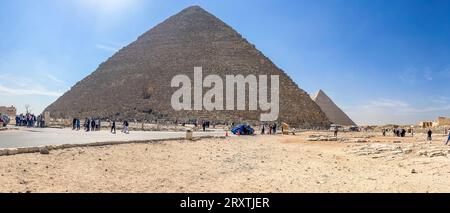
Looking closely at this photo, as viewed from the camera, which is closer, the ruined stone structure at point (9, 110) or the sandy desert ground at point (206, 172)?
the sandy desert ground at point (206, 172)

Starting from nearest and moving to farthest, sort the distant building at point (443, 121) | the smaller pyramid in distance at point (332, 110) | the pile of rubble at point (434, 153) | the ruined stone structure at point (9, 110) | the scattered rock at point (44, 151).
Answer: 1. the scattered rock at point (44, 151)
2. the pile of rubble at point (434, 153)
3. the ruined stone structure at point (9, 110)
4. the distant building at point (443, 121)
5. the smaller pyramid in distance at point (332, 110)

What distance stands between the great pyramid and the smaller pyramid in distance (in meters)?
17.4

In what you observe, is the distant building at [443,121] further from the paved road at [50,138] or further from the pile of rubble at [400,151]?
the paved road at [50,138]

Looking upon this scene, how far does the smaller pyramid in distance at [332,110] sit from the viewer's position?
98.0 m

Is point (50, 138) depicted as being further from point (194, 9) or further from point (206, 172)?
point (194, 9)

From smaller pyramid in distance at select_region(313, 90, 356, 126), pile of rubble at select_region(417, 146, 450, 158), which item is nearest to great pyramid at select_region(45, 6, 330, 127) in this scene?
smaller pyramid in distance at select_region(313, 90, 356, 126)

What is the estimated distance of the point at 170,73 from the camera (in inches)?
3091

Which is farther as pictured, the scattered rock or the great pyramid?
the great pyramid

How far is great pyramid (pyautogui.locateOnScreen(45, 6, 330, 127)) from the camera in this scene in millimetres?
68550

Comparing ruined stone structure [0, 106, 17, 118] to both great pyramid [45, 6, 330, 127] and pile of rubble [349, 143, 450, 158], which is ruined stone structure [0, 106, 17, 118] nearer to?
great pyramid [45, 6, 330, 127]

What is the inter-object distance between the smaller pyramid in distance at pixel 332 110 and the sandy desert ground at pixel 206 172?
8439 cm

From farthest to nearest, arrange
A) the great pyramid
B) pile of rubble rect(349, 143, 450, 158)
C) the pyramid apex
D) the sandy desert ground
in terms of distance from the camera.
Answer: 1. the pyramid apex
2. the great pyramid
3. pile of rubble rect(349, 143, 450, 158)
4. the sandy desert ground

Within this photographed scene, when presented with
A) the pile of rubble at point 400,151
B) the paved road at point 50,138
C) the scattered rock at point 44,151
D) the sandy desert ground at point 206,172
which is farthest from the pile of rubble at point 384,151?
the scattered rock at point 44,151
